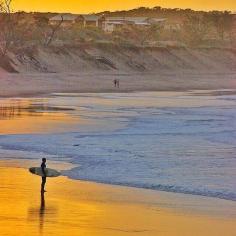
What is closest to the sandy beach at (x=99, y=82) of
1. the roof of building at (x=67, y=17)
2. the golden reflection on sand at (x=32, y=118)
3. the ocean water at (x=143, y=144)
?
the golden reflection on sand at (x=32, y=118)

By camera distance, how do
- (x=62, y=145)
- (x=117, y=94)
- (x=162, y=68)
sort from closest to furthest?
(x=62, y=145) → (x=117, y=94) → (x=162, y=68)

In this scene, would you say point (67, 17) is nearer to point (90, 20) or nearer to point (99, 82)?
point (90, 20)

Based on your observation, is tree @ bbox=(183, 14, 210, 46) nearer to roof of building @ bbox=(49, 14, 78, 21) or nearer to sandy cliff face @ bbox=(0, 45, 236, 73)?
sandy cliff face @ bbox=(0, 45, 236, 73)

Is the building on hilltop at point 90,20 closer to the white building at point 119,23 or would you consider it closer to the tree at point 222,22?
the white building at point 119,23

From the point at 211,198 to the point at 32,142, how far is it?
964 centimetres

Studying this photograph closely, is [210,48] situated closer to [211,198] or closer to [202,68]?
[202,68]

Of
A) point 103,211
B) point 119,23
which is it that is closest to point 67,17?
point 119,23

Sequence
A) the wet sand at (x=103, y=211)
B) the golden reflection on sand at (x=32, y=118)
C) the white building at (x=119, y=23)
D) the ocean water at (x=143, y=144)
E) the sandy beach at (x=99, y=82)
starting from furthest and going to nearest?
the white building at (x=119, y=23) < the sandy beach at (x=99, y=82) < the golden reflection on sand at (x=32, y=118) < the ocean water at (x=143, y=144) < the wet sand at (x=103, y=211)

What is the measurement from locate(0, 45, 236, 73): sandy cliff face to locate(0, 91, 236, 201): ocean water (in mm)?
33002

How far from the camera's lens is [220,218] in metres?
13.2

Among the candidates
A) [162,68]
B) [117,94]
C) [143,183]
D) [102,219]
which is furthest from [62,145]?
[162,68]

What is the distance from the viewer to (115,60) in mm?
84500

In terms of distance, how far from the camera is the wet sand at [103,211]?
12.1m

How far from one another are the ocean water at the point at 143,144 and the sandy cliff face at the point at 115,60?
1299 inches
